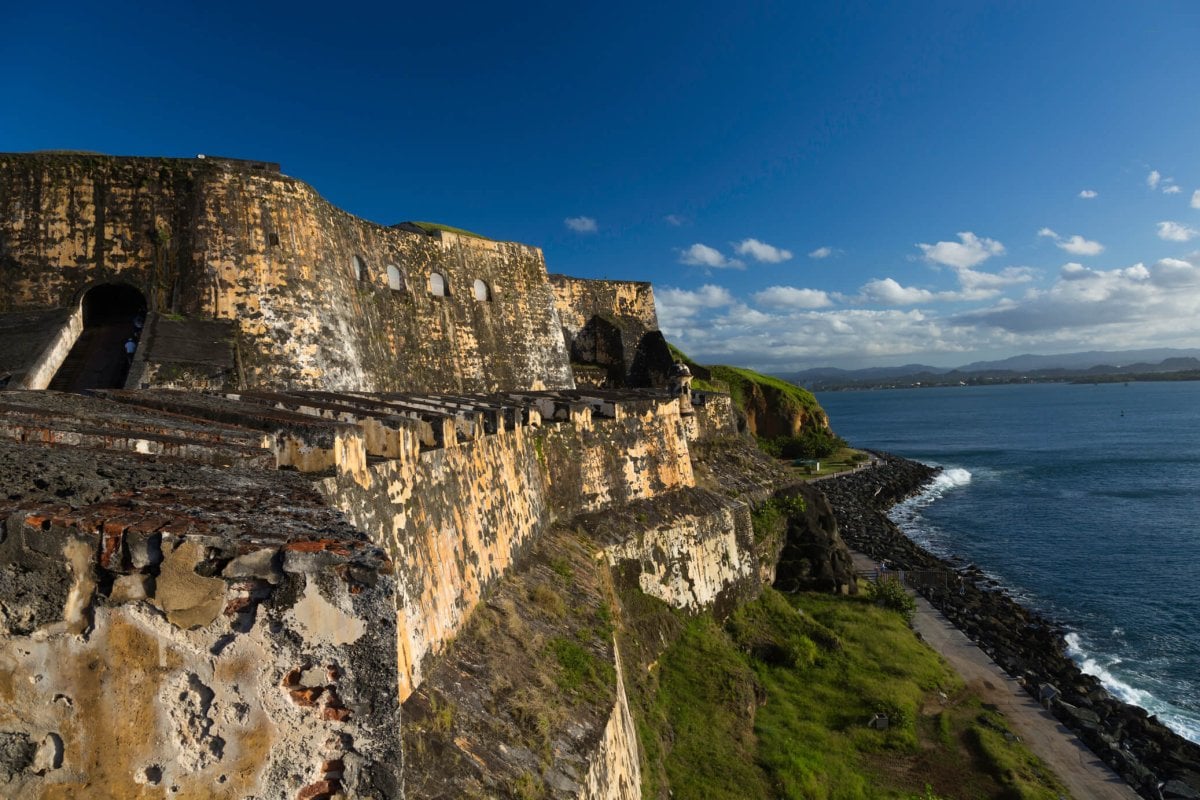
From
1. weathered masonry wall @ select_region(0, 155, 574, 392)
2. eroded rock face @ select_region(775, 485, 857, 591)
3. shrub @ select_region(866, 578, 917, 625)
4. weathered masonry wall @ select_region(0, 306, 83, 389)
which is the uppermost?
weathered masonry wall @ select_region(0, 155, 574, 392)

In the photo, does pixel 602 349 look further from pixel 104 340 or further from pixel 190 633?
pixel 190 633

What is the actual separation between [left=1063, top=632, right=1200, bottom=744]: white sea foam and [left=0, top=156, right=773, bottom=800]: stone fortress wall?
49.0 feet

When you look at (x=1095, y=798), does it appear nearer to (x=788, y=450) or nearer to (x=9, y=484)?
(x=9, y=484)

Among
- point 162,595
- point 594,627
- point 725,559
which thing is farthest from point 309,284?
point 162,595

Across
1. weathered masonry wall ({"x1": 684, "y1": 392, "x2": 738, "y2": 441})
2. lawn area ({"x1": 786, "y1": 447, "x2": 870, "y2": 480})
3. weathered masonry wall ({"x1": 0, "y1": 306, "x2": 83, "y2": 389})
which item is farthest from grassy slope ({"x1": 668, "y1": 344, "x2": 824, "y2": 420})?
weathered masonry wall ({"x1": 0, "y1": 306, "x2": 83, "y2": 389})

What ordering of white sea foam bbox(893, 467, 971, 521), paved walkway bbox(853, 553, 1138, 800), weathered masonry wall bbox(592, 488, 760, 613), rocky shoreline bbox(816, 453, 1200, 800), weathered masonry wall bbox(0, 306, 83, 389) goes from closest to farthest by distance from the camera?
weathered masonry wall bbox(0, 306, 83, 389)
weathered masonry wall bbox(592, 488, 760, 613)
paved walkway bbox(853, 553, 1138, 800)
rocky shoreline bbox(816, 453, 1200, 800)
white sea foam bbox(893, 467, 971, 521)

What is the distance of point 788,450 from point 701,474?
2118 inches

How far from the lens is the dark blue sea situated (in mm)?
27406

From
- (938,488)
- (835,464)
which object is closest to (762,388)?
(835,464)

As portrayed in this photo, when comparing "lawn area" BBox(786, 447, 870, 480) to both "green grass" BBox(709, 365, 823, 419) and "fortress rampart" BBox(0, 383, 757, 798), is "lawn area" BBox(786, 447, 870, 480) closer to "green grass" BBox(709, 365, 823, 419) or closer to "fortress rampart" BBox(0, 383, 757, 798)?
"green grass" BBox(709, 365, 823, 419)

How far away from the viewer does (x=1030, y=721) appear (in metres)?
21.5

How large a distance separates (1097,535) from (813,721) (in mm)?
36250

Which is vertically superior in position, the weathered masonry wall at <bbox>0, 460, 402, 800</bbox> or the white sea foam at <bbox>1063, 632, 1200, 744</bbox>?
the weathered masonry wall at <bbox>0, 460, 402, 800</bbox>

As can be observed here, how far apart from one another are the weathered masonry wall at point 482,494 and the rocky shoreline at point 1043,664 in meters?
15.3
